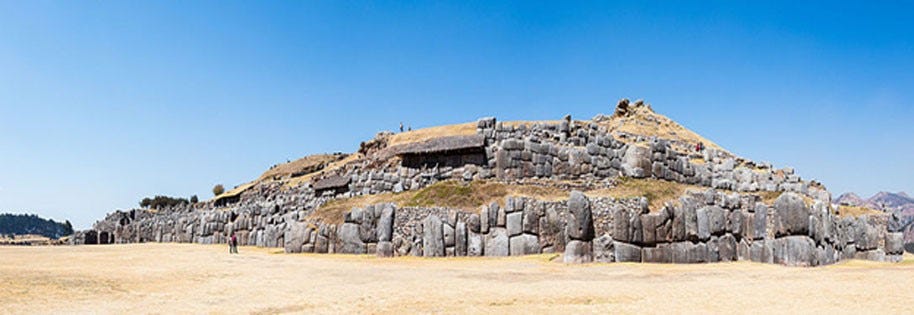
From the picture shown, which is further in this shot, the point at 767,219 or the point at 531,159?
the point at 531,159

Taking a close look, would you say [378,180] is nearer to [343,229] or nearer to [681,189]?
[343,229]

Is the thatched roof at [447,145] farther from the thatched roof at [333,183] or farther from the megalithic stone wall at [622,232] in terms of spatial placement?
the megalithic stone wall at [622,232]

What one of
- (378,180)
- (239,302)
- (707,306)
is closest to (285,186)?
(378,180)

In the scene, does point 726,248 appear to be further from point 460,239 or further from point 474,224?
point 460,239

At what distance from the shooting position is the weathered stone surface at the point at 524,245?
23833 mm

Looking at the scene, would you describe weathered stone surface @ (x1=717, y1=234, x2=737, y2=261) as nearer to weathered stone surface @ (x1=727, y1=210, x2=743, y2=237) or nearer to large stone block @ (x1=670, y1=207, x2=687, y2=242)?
weathered stone surface @ (x1=727, y1=210, x2=743, y2=237)

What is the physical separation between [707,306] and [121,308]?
1076 cm

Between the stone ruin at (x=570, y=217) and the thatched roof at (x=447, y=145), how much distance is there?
0.10 metres

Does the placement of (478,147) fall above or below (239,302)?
above

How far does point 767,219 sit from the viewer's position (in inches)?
888

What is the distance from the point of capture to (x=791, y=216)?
21.1 meters

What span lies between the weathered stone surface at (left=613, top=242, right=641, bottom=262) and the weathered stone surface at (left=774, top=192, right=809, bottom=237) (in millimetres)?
5417

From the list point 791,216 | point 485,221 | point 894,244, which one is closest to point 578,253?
point 485,221

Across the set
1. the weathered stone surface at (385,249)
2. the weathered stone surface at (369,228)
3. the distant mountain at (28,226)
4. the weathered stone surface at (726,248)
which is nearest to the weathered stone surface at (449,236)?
the weathered stone surface at (385,249)
